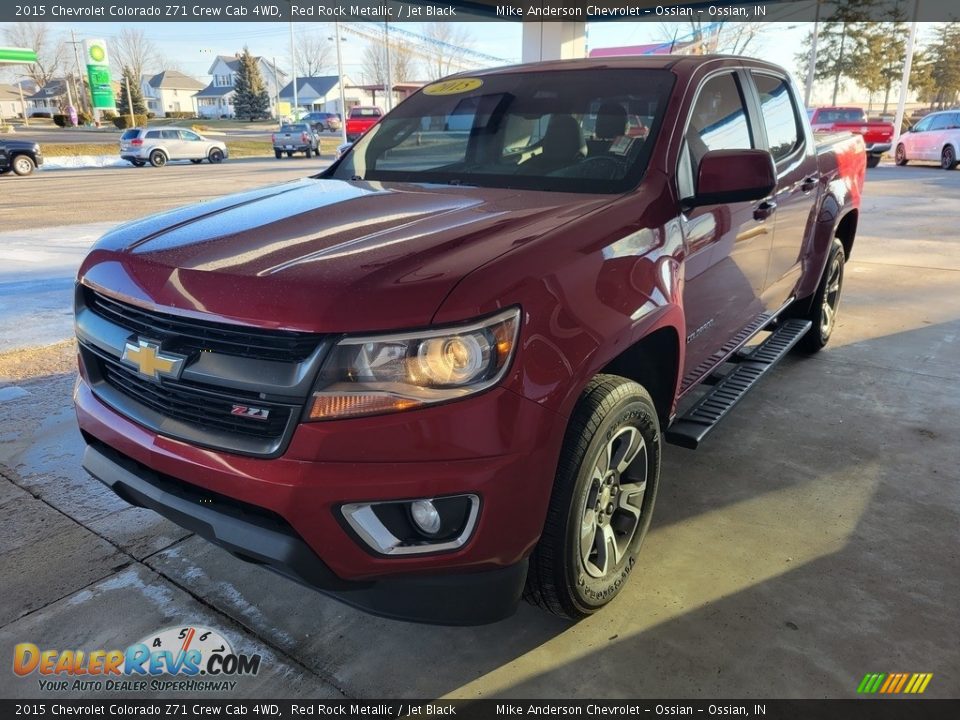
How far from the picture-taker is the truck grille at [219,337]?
5.83 feet

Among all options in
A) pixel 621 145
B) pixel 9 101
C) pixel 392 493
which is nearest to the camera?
pixel 392 493

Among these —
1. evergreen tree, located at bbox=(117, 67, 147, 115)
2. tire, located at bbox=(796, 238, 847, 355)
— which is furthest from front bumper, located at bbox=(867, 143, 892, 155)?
evergreen tree, located at bbox=(117, 67, 147, 115)

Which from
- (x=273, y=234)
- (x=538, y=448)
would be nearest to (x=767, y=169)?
(x=538, y=448)

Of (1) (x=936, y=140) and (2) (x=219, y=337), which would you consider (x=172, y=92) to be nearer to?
(1) (x=936, y=140)

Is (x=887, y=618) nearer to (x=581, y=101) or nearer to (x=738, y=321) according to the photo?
(x=738, y=321)

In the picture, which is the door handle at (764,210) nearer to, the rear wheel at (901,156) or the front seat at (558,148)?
the front seat at (558,148)

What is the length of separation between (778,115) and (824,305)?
1.64 metres

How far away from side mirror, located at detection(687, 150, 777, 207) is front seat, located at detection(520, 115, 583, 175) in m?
0.55

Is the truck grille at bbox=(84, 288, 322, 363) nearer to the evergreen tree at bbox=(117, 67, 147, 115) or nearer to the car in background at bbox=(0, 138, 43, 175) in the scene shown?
the car in background at bbox=(0, 138, 43, 175)

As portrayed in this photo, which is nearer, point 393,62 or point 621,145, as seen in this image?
point 621,145

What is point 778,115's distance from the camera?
396cm

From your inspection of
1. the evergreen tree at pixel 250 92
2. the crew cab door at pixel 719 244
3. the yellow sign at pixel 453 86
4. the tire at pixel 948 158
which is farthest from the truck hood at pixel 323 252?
the evergreen tree at pixel 250 92
